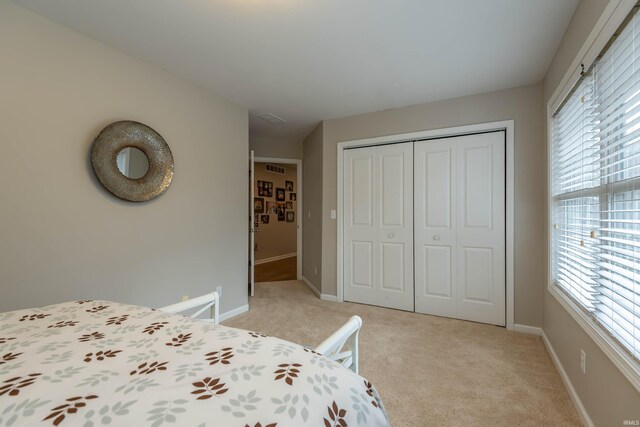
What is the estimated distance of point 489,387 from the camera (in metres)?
1.79

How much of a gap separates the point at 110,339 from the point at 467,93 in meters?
3.31

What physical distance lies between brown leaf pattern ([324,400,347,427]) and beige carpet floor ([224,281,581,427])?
1.14m

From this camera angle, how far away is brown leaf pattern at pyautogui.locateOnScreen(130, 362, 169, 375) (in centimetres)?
71

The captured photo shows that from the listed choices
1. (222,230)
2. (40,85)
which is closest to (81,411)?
(40,85)

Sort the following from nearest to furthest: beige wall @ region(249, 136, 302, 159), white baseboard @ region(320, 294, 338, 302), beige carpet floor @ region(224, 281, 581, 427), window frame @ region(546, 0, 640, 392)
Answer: window frame @ region(546, 0, 640, 392), beige carpet floor @ region(224, 281, 581, 427), white baseboard @ region(320, 294, 338, 302), beige wall @ region(249, 136, 302, 159)

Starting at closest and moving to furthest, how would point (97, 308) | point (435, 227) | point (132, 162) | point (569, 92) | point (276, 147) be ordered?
point (97, 308)
point (569, 92)
point (132, 162)
point (435, 227)
point (276, 147)

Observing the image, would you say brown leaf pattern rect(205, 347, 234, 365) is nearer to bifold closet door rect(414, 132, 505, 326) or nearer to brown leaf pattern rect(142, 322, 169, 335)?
brown leaf pattern rect(142, 322, 169, 335)

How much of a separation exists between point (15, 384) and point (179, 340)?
35cm

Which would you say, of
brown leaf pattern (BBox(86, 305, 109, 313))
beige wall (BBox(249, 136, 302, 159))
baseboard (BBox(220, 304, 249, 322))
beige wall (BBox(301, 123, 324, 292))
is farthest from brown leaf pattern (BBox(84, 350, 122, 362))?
beige wall (BBox(249, 136, 302, 159))

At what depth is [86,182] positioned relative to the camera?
6.39 feet

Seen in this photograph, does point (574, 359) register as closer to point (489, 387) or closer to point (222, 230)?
point (489, 387)

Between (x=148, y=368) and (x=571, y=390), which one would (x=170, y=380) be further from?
(x=571, y=390)

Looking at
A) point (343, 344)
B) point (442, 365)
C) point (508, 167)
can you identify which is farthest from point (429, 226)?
point (343, 344)

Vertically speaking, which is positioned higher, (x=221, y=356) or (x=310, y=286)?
(x=221, y=356)
